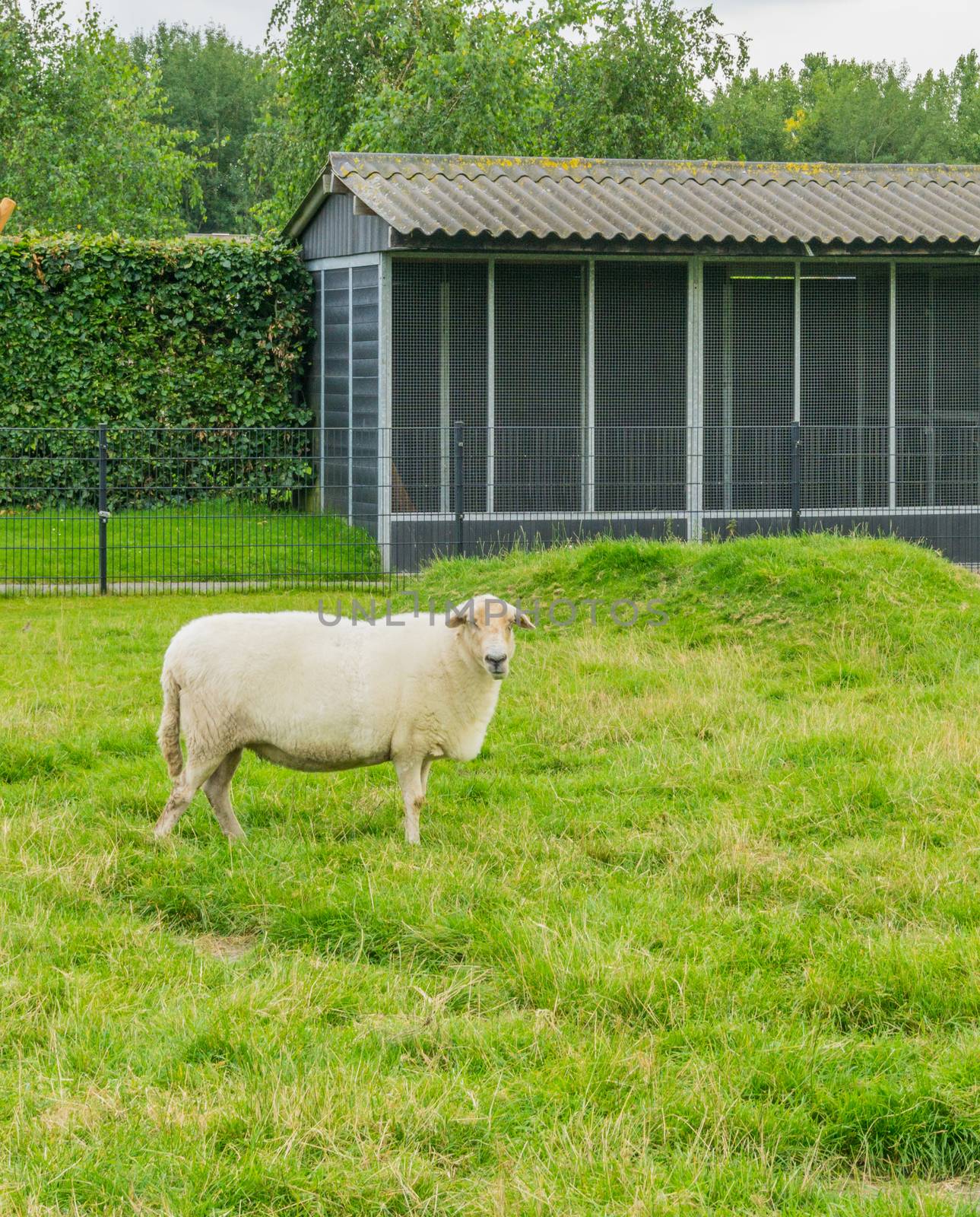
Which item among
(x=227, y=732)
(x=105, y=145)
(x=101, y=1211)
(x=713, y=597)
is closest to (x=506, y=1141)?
(x=101, y=1211)

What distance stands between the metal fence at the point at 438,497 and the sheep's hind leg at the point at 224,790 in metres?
8.33

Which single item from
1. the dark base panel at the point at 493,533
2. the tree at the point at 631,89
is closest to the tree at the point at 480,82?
the tree at the point at 631,89

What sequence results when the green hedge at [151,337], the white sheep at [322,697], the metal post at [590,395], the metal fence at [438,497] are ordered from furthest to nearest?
the green hedge at [151,337] → the metal post at [590,395] → the metal fence at [438,497] → the white sheep at [322,697]

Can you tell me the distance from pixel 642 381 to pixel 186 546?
201 inches

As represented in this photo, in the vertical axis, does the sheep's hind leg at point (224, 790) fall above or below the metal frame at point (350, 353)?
below

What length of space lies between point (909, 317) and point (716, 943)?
13.3 m

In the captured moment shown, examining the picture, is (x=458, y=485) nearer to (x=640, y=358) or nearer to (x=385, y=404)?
(x=385, y=404)

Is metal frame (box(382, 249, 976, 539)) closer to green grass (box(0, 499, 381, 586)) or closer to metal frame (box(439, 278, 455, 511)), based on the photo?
metal frame (box(439, 278, 455, 511))

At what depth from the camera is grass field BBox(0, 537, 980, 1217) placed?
12.7ft

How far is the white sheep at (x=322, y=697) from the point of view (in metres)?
6.77

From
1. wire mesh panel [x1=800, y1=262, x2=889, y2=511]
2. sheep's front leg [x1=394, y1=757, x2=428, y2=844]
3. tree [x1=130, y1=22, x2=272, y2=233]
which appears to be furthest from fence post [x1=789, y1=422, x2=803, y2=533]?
tree [x1=130, y1=22, x2=272, y2=233]

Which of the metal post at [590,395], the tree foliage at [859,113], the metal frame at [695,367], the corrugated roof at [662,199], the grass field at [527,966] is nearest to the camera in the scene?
the grass field at [527,966]

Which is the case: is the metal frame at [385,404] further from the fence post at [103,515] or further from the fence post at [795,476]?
the fence post at [795,476]

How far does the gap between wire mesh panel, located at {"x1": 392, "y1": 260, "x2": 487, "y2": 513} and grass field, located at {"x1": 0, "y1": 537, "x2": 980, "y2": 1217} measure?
22.3ft
